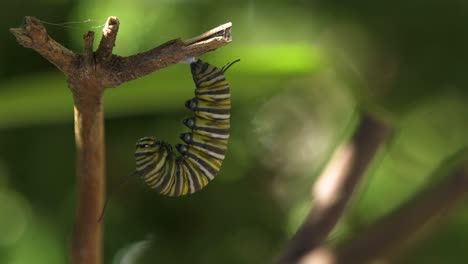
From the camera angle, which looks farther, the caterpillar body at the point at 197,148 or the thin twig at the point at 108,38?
the caterpillar body at the point at 197,148

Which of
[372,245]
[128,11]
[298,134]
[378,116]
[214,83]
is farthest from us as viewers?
[298,134]

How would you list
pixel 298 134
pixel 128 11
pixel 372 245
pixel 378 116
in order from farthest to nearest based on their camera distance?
pixel 298 134
pixel 128 11
pixel 378 116
pixel 372 245

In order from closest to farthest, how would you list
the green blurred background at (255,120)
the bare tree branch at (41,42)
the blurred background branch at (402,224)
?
the bare tree branch at (41,42), the blurred background branch at (402,224), the green blurred background at (255,120)

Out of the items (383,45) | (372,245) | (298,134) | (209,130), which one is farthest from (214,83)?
(298,134)

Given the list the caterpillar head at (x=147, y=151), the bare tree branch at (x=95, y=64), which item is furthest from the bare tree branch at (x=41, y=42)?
the caterpillar head at (x=147, y=151)

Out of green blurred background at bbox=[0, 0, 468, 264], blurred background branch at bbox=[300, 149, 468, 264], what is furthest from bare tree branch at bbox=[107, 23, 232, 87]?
green blurred background at bbox=[0, 0, 468, 264]

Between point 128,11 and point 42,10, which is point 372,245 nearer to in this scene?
point 128,11

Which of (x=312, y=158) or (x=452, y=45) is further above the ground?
(x=452, y=45)

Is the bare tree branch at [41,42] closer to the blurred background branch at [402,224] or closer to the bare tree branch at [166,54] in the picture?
the bare tree branch at [166,54]
